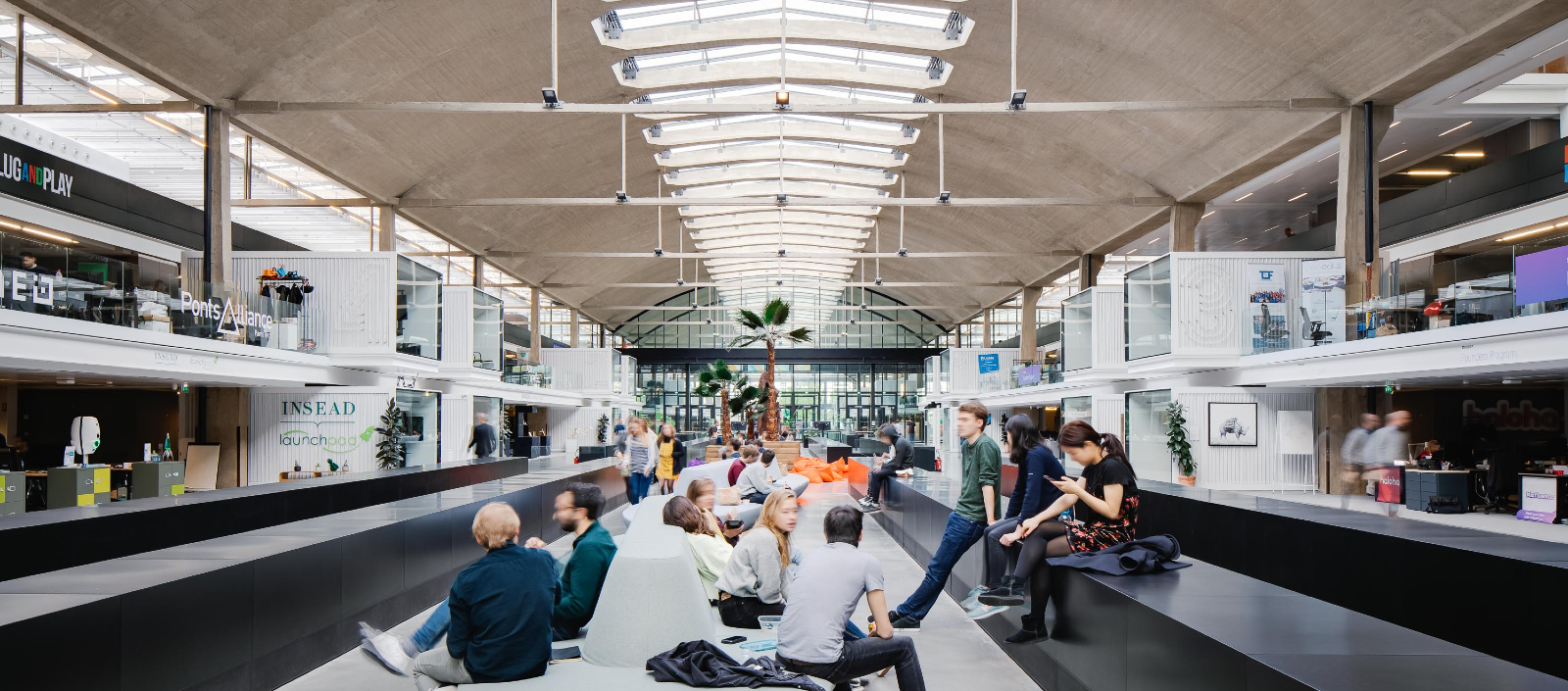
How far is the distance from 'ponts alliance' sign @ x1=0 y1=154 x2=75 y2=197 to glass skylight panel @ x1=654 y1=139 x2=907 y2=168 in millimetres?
13789

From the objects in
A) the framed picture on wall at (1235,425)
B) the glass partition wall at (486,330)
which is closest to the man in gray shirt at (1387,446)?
the framed picture on wall at (1235,425)

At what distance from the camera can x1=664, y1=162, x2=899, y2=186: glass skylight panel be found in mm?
29219

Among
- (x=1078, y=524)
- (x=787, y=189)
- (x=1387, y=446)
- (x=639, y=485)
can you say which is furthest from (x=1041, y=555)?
(x=787, y=189)

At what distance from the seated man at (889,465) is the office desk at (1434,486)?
24.7 ft

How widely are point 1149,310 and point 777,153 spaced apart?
12.3 metres

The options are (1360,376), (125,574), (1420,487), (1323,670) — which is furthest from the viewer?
(1420,487)

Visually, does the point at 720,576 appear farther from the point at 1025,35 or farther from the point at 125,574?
the point at 1025,35

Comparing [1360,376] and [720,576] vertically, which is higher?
[1360,376]

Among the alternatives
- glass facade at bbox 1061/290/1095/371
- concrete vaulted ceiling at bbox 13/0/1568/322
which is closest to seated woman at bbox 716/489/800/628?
concrete vaulted ceiling at bbox 13/0/1568/322

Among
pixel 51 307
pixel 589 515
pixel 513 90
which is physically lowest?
pixel 589 515

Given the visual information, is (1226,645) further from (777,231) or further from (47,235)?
(777,231)

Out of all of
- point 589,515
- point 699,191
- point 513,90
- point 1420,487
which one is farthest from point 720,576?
point 699,191

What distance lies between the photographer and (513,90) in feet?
64.3

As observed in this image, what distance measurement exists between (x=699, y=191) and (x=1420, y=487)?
2161 centimetres
